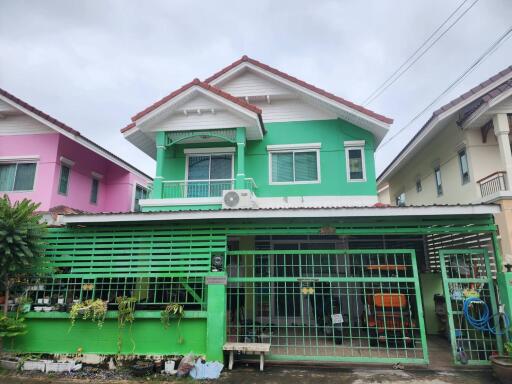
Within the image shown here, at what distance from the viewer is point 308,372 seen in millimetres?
6535

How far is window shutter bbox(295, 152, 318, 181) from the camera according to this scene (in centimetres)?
Answer: 1088

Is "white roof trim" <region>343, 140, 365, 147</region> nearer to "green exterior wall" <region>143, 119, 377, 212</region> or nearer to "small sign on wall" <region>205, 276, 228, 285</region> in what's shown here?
"green exterior wall" <region>143, 119, 377, 212</region>

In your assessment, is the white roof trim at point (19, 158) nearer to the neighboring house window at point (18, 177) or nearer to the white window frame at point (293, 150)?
the neighboring house window at point (18, 177)

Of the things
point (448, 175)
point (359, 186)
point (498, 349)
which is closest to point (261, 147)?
point (359, 186)

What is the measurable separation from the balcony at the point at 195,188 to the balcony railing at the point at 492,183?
22.7 feet

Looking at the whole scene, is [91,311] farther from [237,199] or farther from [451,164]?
[451,164]

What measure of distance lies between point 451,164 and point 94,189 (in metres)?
13.8

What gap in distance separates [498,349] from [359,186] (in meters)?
5.30

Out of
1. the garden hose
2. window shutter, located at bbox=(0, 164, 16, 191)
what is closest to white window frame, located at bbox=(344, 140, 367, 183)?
the garden hose

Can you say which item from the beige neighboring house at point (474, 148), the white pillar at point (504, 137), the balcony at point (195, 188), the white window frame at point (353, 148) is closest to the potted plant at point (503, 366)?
the beige neighboring house at point (474, 148)

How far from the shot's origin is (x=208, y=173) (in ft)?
36.9

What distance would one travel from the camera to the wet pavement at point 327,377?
19.8 feet

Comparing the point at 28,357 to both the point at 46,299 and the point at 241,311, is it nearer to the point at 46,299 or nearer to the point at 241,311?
the point at 46,299

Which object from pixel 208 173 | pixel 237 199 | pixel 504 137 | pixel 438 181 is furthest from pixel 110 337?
pixel 438 181
